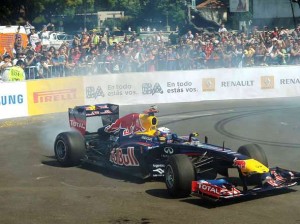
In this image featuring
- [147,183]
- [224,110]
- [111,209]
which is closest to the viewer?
[111,209]

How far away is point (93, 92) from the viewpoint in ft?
67.5

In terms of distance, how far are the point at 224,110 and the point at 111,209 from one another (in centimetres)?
1165

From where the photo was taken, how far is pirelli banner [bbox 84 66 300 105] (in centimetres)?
2098

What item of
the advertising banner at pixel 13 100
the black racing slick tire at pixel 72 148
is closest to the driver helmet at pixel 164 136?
the black racing slick tire at pixel 72 148

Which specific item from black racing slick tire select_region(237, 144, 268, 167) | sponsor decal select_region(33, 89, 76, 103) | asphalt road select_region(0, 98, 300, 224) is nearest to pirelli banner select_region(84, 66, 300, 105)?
sponsor decal select_region(33, 89, 76, 103)

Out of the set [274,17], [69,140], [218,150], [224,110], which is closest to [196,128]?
[224,110]

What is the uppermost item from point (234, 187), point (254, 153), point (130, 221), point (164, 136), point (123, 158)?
point (164, 136)

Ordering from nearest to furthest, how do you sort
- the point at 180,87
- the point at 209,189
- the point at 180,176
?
the point at 209,189 → the point at 180,176 → the point at 180,87

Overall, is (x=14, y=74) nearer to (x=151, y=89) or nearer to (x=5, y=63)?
(x=5, y=63)

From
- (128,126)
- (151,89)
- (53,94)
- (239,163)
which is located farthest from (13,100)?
(239,163)

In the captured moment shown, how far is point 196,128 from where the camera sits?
16.4 metres

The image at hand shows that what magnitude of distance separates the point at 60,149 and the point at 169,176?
322cm

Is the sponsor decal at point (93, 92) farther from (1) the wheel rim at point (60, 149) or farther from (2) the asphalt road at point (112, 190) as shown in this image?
(1) the wheel rim at point (60, 149)

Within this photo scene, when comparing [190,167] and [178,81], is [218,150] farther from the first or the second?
→ [178,81]
